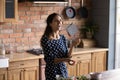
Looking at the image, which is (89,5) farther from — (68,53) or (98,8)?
(68,53)

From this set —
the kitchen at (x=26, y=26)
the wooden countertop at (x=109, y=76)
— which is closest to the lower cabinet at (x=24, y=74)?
the kitchen at (x=26, y=26)

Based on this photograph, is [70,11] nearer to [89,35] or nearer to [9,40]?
[89,35]

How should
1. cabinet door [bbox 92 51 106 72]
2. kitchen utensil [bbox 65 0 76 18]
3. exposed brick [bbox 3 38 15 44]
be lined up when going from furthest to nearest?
1. kitchen utensil [bbox 65 0 76 18]
2. cabinet door [bbox 92 51 106 72]
3. exposed brick [bbox 3 38 15 44]

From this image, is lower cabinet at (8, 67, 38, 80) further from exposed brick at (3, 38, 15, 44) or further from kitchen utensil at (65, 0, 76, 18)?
kitchen utensil at (65, 0, 76, 18)

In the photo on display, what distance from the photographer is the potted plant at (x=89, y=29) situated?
498 centimetres

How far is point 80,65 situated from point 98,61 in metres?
0.45

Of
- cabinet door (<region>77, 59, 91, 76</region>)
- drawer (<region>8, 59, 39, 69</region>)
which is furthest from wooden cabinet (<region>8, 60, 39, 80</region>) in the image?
cabinet door (<region>77, 59, 91, 76</region>)

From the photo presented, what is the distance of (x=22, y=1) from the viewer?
13.7 ft

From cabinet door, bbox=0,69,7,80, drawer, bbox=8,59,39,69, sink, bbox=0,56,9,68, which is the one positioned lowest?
cabinet door, bbox=0,69,7,80

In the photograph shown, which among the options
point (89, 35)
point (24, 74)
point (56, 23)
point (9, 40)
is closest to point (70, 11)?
point (89, 35)

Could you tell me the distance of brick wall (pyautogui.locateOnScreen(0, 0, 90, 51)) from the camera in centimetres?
415

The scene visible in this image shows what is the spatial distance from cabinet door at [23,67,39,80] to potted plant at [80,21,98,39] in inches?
60.7

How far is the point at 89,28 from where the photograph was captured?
4.96 metres

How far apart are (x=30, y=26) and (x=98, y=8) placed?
58.5 inches
